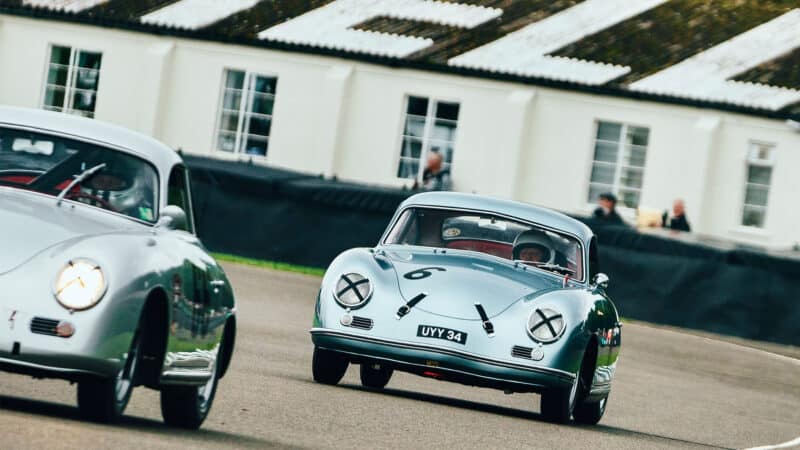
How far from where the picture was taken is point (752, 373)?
73.6 feet

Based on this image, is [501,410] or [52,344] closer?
[52,344]

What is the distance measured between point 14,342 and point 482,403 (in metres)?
6.62

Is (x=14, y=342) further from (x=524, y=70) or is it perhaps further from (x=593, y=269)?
(x=524, y=70)

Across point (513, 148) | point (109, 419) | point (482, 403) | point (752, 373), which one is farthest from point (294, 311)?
point (513, 148)

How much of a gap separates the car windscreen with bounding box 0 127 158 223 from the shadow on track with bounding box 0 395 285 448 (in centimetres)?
104

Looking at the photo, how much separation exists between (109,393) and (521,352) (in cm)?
462

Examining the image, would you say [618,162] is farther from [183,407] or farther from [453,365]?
[183,407]

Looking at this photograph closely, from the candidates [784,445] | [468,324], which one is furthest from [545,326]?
[784,445]

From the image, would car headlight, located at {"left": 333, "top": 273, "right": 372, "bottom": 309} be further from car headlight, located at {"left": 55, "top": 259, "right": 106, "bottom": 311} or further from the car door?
car headlight, located at {"left": 55, "top": 259, "right": 106, "bottom": 311}

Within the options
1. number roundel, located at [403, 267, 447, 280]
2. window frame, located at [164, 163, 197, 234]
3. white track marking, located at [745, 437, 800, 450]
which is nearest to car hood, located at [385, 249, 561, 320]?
number roundel, located at [403, 267, 447, 280]

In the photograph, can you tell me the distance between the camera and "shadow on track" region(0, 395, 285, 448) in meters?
8.99

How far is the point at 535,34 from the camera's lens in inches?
1564

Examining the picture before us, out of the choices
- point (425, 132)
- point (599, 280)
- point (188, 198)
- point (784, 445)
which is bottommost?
point (784, 445)

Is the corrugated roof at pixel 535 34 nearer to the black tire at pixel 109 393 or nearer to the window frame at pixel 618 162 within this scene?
the window frame at pixel 618 162
